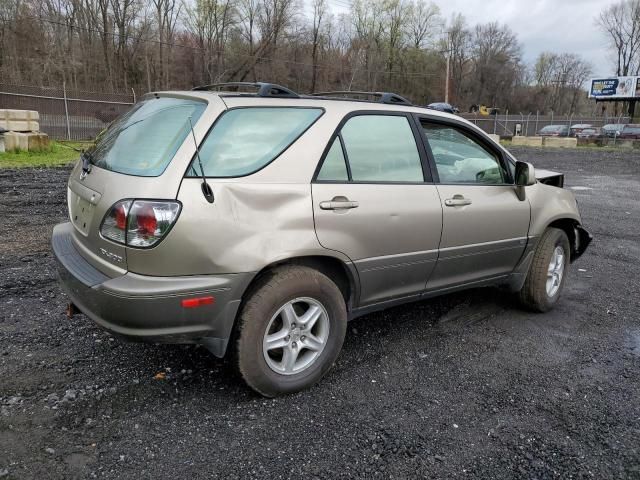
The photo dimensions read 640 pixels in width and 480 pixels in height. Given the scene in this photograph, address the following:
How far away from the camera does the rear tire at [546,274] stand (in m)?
4.36

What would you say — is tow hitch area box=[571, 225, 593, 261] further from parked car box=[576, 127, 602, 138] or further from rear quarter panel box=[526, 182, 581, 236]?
parked car box=[576, 127, 602, 138]

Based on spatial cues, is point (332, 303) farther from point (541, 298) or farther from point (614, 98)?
point (614, 98)

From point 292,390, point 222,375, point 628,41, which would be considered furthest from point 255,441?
point 628,41

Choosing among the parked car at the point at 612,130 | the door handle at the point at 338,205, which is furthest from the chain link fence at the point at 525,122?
the door handle at the point at 338,205

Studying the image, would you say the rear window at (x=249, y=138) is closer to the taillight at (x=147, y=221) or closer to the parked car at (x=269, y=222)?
the parked car at (x=269, y=222)

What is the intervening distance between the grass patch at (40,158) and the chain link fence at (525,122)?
35.7 metres

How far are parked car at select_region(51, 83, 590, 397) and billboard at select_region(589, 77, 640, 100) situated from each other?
5891 centimetres

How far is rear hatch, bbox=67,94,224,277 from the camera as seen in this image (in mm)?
2582

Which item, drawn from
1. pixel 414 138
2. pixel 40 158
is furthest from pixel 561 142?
pixel 414 138

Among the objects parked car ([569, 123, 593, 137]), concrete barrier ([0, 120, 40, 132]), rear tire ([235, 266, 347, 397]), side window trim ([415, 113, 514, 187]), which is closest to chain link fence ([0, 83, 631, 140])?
concrete barrier ([0, 120, 40, 132])

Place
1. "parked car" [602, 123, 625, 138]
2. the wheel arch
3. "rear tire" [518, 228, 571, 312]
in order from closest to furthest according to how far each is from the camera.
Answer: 1. "rear tire" [518, 228, 571, 312]
2. the wheel arch
3. "parked car" [602, 123, 625, 138]

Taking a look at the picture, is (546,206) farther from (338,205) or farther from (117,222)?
(117,222)

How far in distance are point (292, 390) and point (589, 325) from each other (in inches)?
108

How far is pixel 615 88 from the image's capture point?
53.3 metres
